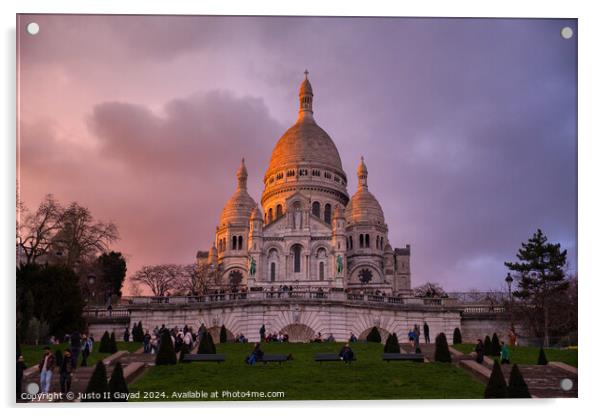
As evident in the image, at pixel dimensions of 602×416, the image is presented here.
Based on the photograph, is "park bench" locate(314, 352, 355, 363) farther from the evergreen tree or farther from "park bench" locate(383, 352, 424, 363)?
the evergreen tree

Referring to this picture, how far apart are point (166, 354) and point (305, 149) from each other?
75732 mm

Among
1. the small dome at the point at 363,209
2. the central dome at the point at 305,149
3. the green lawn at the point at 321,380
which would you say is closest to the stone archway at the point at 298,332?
the green lawn at the point at 321,380

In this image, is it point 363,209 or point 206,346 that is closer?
point 206,346

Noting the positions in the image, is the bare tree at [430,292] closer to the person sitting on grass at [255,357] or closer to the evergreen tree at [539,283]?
the evergreen tree at [539,283]

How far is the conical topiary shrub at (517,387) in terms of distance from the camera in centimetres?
2673

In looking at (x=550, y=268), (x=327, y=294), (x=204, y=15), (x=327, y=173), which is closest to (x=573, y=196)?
(x=204, y=15)

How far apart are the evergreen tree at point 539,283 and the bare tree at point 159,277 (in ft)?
140

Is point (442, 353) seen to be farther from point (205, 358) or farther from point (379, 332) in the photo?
point (379, 332)

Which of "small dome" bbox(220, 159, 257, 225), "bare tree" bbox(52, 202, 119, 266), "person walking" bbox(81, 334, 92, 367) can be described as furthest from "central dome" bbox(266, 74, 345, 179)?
"person walking" bbox(81, 334, 92, 367)

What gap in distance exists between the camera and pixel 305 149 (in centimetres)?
10750

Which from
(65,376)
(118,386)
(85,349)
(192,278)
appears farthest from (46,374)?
(192,278)

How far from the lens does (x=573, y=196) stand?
93.4ft

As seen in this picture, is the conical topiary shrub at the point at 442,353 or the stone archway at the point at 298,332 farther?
the stone archway at the point at 298,332

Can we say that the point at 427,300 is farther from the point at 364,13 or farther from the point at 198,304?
the point at 364,13
